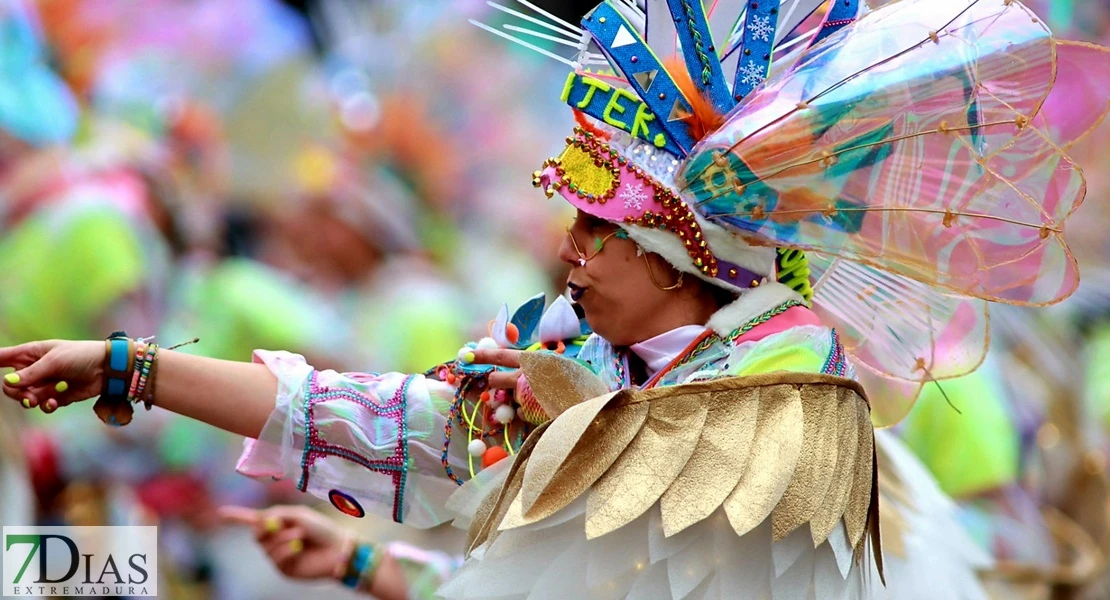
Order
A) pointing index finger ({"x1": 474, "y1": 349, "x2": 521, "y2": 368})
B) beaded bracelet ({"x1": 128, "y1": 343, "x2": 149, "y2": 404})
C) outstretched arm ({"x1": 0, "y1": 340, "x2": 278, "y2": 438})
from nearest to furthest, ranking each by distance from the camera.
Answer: outstretched arm ({"x1": 0, "y1": 340, "x2": 278, "y2": 438}) → beaded bracelet ({"x1": 128, "y1": 343, "x2": 149, "y2": 404}) → pointing index finger ({"x1": 474, "y1": 349, "x2": 521, "y2": 368})

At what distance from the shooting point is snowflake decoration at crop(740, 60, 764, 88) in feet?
9.75

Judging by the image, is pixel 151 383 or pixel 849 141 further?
pixel 151 383

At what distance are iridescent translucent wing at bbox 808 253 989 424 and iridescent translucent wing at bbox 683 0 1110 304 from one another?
0.25 meters

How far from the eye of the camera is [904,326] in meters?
3.18

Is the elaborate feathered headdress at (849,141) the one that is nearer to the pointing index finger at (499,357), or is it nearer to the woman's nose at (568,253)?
the woman's nose at (568,253)

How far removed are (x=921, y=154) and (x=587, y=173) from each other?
0.64m

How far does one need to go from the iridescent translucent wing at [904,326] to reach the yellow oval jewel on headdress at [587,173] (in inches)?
22.7

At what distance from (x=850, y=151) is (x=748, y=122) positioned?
197 millimetres

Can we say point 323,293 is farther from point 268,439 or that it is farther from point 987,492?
point 268,439

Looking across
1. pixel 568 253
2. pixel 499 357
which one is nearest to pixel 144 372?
pixel 499 357

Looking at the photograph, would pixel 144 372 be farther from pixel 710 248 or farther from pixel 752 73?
pixel 752 73

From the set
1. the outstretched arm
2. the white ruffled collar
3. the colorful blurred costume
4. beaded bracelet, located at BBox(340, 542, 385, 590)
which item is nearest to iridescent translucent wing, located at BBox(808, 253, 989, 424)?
the colorful blurred costume

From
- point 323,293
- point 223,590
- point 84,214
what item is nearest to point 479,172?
point 323,293

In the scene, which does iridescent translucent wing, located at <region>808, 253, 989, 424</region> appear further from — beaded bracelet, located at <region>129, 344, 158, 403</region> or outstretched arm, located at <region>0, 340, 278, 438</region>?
beaded bracelet, located at <region>129, 344, 158, 403</region>
